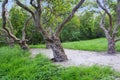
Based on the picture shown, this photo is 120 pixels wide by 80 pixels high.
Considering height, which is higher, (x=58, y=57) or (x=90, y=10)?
(x=90, y=10)

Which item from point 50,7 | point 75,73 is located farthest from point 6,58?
point 50,7

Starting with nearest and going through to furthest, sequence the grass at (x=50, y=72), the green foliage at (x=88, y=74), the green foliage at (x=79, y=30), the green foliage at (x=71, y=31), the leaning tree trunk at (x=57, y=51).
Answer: the green foliage at (x=88, y=74) < the grass at (x=50, y=72) < the leaning tree trunk at (x=57, y=51) < the green foliage at (x=71, y=31) < the green foliage at (x=79, y=30)

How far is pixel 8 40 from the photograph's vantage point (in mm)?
15898

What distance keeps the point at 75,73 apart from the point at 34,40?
1751 cm

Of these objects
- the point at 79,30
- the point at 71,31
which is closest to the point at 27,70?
the point at 71,31

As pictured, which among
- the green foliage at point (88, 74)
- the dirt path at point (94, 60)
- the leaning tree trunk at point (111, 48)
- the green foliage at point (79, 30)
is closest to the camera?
the green foliage at point (88, 74)

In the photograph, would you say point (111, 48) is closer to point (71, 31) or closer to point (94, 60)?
point (94, 60)

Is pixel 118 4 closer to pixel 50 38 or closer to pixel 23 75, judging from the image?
pixel 50 38

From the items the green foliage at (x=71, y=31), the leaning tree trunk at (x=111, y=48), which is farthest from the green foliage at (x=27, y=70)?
the green foliage at (x=71, y=31)

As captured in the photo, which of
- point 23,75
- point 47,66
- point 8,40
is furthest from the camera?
point 8,40

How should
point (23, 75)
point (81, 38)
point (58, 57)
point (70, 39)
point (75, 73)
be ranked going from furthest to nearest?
point (81, 38), point (70, 39), point (58, 57), point (23, 75), point (75, 73)

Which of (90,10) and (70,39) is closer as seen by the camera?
(90,10)

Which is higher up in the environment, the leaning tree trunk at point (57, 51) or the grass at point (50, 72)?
the leaning tree trunk at point (57, 51)

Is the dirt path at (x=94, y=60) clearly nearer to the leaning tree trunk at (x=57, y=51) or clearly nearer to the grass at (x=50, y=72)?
the leaning tree trunk at (x=57, y=51)
